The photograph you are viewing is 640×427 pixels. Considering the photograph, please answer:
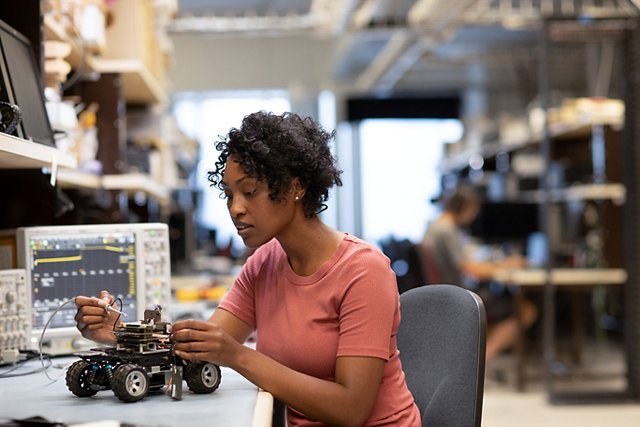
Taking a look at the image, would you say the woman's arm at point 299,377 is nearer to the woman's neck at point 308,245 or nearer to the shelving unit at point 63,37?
the woman's neck at point 308,245

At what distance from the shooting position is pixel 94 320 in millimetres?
1379

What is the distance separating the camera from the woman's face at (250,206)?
132 centimetres

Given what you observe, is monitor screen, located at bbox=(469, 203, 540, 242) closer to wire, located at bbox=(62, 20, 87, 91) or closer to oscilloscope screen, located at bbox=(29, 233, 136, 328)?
wire, located at bbox=(62, 20, 87, 91)

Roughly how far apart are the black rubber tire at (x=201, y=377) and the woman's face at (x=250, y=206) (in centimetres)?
25

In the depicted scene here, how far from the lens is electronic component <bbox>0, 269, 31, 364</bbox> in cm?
157

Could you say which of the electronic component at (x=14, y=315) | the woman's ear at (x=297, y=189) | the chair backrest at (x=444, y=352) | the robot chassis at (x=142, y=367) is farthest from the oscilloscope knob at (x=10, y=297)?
the chair backrest at (x=444, y=352)

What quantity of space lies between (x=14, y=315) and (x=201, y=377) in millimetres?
615

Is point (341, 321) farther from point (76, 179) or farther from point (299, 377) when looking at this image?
point (76, 179)

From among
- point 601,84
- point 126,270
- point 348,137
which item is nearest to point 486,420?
point 126,270

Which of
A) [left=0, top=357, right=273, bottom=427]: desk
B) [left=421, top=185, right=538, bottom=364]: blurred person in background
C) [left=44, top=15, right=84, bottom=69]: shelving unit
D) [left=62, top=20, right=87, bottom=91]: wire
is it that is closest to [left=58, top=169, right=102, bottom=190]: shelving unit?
[left=62, top=20, right=87, bottom=91]: wire

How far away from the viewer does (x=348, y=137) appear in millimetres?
8891

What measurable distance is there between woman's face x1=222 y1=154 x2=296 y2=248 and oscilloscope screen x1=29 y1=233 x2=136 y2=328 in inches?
24.0

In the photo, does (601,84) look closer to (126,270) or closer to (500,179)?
(500,179)

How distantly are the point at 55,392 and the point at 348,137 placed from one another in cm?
776
